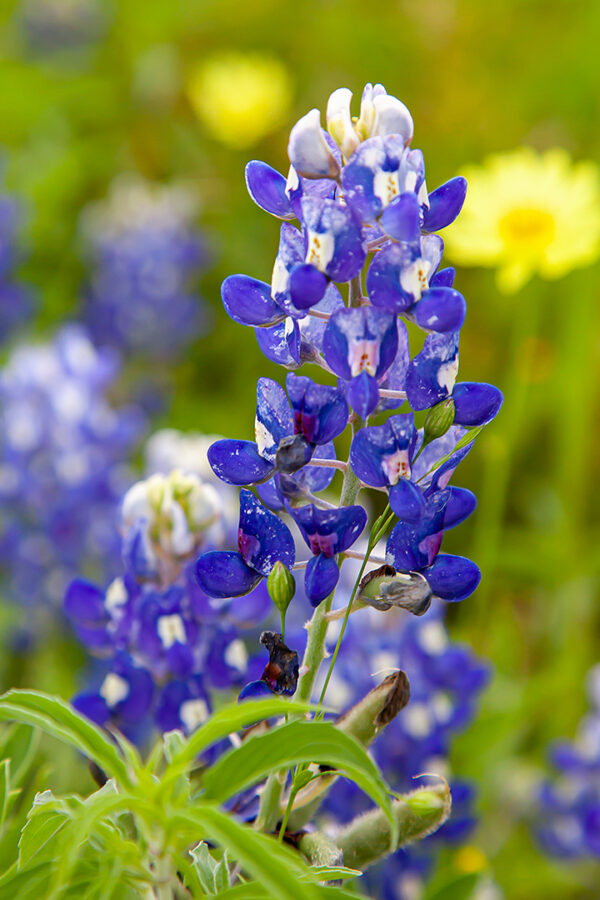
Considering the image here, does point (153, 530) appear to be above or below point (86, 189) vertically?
below

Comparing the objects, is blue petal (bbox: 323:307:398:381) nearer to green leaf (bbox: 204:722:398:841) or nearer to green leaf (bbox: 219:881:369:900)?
green leaf (bbox: 204:722:398:841)

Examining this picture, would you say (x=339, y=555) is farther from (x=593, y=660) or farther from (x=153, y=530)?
(x=593, y=660)

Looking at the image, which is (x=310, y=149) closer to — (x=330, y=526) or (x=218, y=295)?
(x=330, y=526)

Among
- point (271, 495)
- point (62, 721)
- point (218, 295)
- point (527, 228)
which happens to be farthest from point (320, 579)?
point (218, 295)

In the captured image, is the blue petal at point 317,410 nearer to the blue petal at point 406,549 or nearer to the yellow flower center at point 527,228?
the blue petal at point 406,549

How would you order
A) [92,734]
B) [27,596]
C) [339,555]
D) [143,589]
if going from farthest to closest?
[27,596]
[143,589]
[339,555]
[92,734]

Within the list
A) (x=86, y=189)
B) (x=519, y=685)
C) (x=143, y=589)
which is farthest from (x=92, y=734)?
(x=86, y=189)
